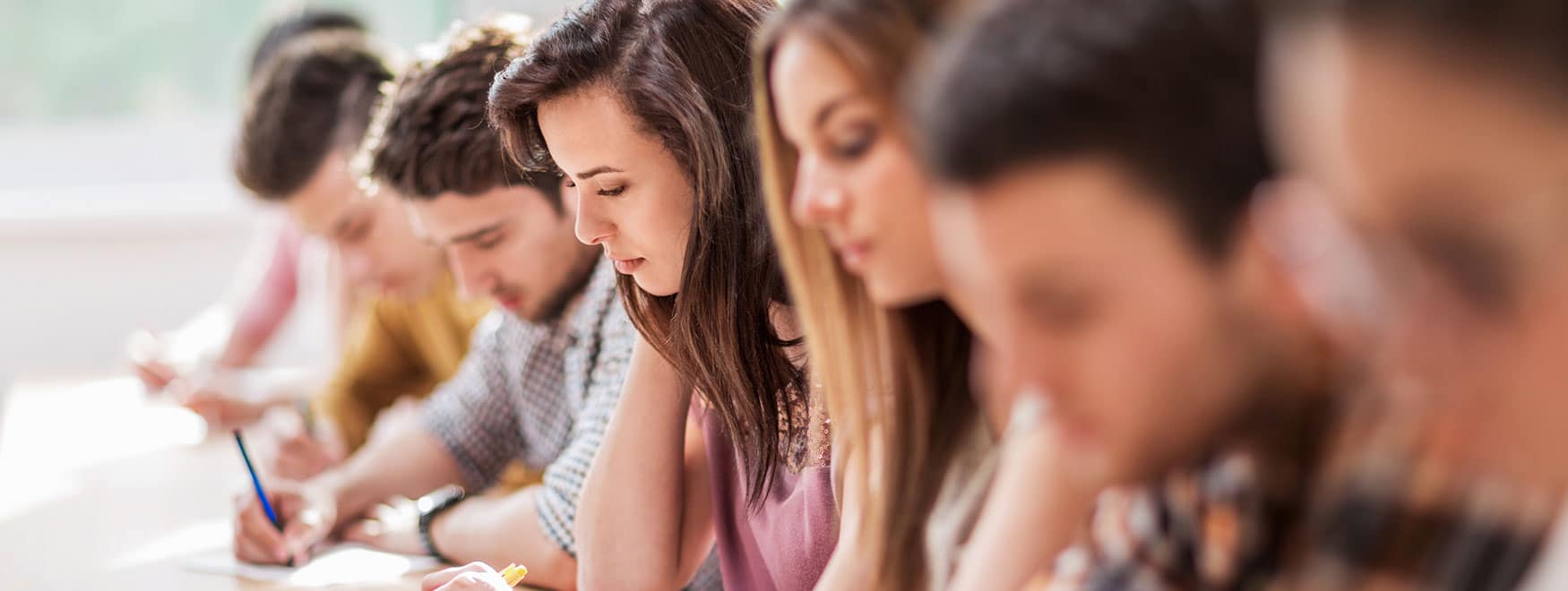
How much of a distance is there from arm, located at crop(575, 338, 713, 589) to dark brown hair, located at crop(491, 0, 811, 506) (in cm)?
8

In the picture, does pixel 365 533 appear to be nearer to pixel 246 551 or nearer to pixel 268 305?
pixel 246 551

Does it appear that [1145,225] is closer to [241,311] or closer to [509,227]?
[509,227]

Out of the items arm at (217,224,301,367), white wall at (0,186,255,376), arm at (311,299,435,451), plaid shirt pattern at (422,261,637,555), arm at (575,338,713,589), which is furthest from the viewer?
white wall at (0,186,255,376)

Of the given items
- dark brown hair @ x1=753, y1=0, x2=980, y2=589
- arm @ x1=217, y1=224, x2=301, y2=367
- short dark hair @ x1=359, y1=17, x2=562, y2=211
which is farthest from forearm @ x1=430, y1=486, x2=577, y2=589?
arm @ x1=217, y1=224, x2=301, y2=367

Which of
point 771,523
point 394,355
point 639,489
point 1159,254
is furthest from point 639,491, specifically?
point 394,355

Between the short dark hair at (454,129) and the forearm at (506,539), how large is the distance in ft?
1.11

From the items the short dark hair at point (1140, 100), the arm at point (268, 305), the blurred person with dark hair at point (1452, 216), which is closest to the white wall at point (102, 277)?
the arm at point (268, 305)

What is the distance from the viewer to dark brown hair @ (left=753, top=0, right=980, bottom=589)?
85 centimetres

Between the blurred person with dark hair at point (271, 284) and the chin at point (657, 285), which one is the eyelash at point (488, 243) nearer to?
the chin at point (657, 285)

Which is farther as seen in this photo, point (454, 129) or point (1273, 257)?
point (454, 129)

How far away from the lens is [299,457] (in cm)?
183

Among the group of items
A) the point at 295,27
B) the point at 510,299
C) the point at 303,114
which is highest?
the point at 295,27

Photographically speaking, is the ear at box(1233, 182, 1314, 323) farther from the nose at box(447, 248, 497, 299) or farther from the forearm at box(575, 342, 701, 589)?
the nose at box(447, 248, 497, 299)

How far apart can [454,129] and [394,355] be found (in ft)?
2.30
